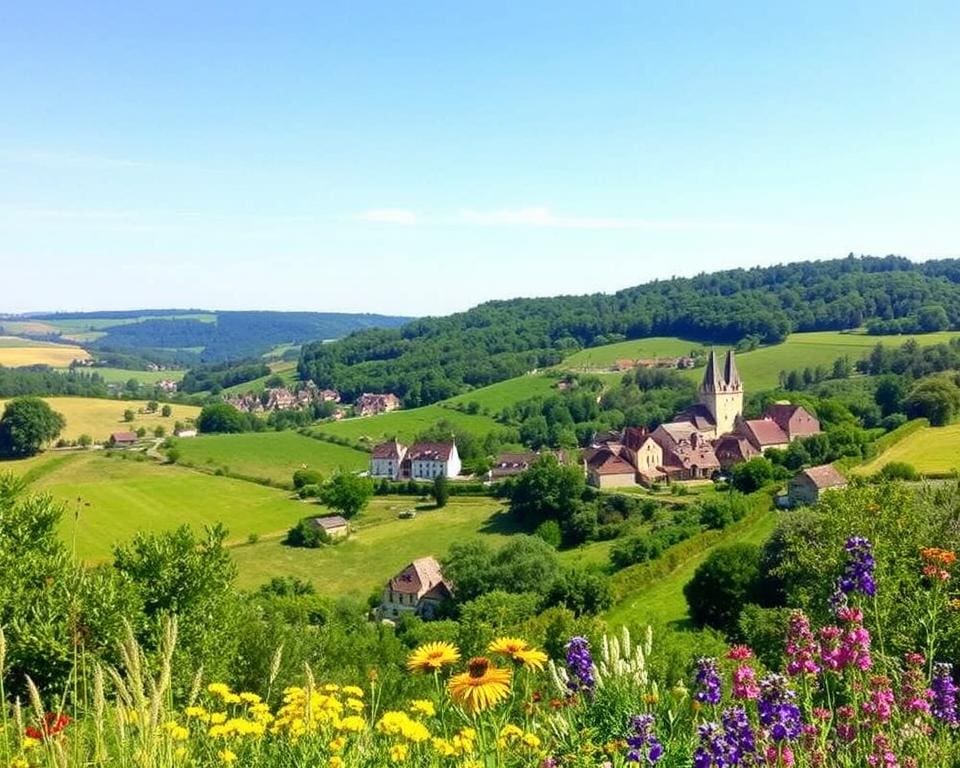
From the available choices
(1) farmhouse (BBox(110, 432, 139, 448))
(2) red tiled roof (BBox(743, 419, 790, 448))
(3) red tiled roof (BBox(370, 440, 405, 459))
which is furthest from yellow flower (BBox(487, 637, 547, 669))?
(1) farmhouse (BBox(110, 432, 139, 448))

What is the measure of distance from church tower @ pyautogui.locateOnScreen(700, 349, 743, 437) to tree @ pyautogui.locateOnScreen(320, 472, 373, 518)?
43.5m

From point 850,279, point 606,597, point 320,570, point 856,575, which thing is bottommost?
point 320,570

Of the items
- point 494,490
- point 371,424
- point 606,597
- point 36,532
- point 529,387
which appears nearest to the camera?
point 36,532

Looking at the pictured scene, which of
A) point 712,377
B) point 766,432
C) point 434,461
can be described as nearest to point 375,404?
point 434,461

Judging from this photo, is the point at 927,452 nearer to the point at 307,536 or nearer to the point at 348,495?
the point at 348,495

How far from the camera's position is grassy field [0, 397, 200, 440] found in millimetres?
110812

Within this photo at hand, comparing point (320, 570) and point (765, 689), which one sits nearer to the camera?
point (765, 689)

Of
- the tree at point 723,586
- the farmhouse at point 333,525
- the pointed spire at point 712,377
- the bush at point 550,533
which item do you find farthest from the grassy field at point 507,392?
the tree at point 723,586

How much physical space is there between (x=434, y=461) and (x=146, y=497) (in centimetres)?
3385

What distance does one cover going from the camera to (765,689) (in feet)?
15.2

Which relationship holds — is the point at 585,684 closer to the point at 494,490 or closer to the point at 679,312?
the point at 494,490

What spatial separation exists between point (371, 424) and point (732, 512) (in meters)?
79.6

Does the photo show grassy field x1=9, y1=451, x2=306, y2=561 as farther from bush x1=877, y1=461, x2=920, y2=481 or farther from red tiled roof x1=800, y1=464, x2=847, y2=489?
bush x1=877, y1=461, x2=920, y2=481

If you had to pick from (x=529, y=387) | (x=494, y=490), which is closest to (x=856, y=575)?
(x=494, y=490)
